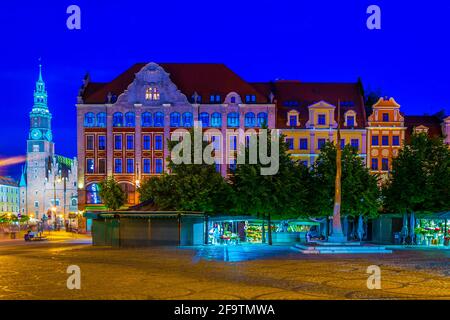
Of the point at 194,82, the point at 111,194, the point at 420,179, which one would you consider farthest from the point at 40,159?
the point at 420,179

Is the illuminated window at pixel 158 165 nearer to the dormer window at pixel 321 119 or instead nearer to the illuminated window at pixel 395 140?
the dormer window at pixel 321 119

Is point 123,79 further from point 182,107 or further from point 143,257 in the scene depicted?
point 143,257

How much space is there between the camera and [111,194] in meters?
59.8

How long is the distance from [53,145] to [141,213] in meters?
105

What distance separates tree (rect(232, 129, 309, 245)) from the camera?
4131 centimetres

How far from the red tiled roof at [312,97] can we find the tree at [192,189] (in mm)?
22060

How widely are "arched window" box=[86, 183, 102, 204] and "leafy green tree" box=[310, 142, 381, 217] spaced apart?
30.9m

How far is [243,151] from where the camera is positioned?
43.0 metres

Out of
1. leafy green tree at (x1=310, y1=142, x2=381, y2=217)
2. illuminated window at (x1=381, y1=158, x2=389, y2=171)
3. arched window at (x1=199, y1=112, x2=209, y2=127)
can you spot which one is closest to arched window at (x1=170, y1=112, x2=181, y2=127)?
arched window at (x1=199, y1=112, x2=209, y2=127)

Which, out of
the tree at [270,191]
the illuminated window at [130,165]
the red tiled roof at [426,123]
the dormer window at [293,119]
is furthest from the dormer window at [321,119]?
the illuminated window at [130,165]

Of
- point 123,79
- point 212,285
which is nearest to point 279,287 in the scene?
point 212,285

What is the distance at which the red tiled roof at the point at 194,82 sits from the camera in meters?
66.7

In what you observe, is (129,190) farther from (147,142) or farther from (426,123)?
(426,123)

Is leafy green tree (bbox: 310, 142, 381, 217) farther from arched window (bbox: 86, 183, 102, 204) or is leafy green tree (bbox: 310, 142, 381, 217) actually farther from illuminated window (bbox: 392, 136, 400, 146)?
arched window (bbox: 86, 183, 102, 204)
